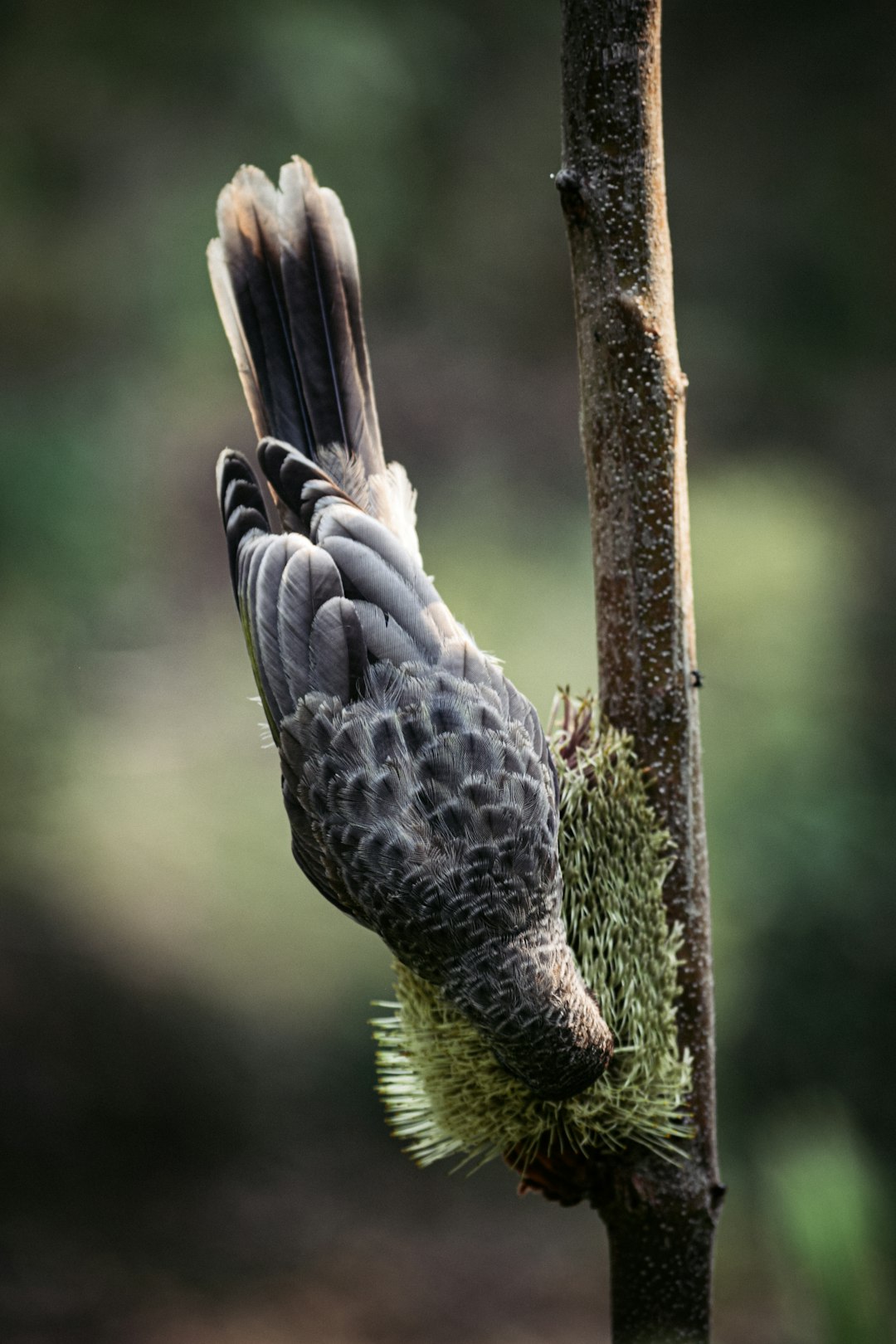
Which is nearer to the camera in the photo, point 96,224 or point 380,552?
point 380,552

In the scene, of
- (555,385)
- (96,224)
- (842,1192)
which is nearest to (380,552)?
(842,1192)

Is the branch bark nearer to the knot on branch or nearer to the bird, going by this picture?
the knot on branch

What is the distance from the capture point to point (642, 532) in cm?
138

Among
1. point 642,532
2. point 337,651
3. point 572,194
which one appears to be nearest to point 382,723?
point 337,651

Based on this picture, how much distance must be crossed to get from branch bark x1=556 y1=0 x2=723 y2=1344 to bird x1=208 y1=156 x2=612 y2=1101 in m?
0.16

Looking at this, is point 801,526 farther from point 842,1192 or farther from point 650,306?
point 842,1192

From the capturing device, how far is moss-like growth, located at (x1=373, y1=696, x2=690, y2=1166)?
4.48 feet

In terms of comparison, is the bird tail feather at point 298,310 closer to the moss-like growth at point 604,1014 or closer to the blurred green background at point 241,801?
the moss-like growth at point 604,1014

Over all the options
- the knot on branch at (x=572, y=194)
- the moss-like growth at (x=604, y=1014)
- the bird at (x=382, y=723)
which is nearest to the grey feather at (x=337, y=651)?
the bird at (x=382, y=723)

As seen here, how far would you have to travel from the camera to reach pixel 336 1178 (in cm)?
381

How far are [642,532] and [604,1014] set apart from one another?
1.89 feet

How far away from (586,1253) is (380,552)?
301 cm

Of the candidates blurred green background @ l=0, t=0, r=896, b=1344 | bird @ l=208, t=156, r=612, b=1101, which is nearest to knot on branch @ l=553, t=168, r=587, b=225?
bird @ l=208, t=156, r=612, b=1101

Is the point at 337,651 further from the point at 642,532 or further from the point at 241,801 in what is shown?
the point at 241,801
